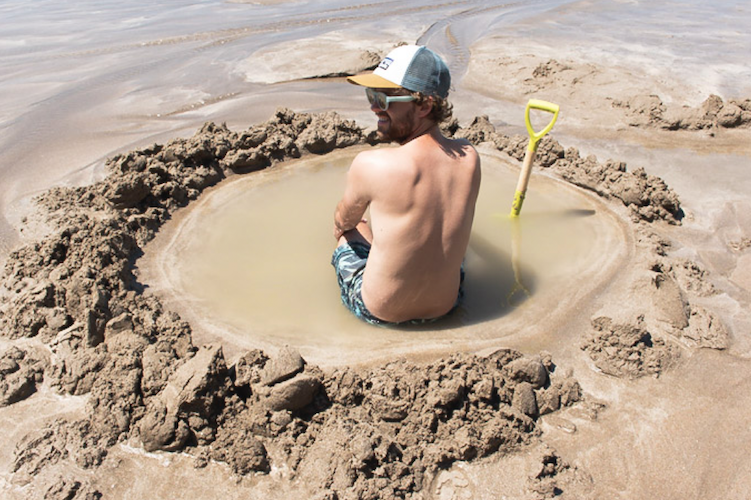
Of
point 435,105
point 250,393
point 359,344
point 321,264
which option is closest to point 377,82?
point 435,105

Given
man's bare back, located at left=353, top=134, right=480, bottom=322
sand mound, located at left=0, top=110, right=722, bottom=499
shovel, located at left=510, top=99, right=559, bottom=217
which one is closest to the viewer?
sand mound, located at left=0, top=110, right=722, bottom=499

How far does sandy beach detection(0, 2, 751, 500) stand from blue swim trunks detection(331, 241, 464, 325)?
0.10 metres

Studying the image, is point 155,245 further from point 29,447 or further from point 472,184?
point 472,184

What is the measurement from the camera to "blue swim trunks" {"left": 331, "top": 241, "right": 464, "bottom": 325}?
2.95 meters

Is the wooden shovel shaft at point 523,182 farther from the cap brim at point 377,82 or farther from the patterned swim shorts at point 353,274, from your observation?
the cap brim at point 377,82

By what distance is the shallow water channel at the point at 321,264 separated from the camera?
2.96 meters

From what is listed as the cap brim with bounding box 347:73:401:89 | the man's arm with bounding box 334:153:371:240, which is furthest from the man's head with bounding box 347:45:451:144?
the man's arm with bounding box 334:153:371:240

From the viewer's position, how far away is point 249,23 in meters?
9.18

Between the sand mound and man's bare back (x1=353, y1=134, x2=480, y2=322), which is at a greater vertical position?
man's bare back (x1=353, y1=134, x2=480, y2=322)

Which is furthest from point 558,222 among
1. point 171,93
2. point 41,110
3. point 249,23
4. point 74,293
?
point 249,23

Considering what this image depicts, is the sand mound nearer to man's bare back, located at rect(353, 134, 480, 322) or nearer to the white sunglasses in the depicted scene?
man's bare back, located at rect(353, 134, 480, 322)

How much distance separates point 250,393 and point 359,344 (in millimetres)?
606

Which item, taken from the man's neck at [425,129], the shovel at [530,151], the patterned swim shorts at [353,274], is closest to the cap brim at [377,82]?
the man's neck at [425,129]

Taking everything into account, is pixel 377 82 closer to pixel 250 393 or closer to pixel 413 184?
pixel 413 184
